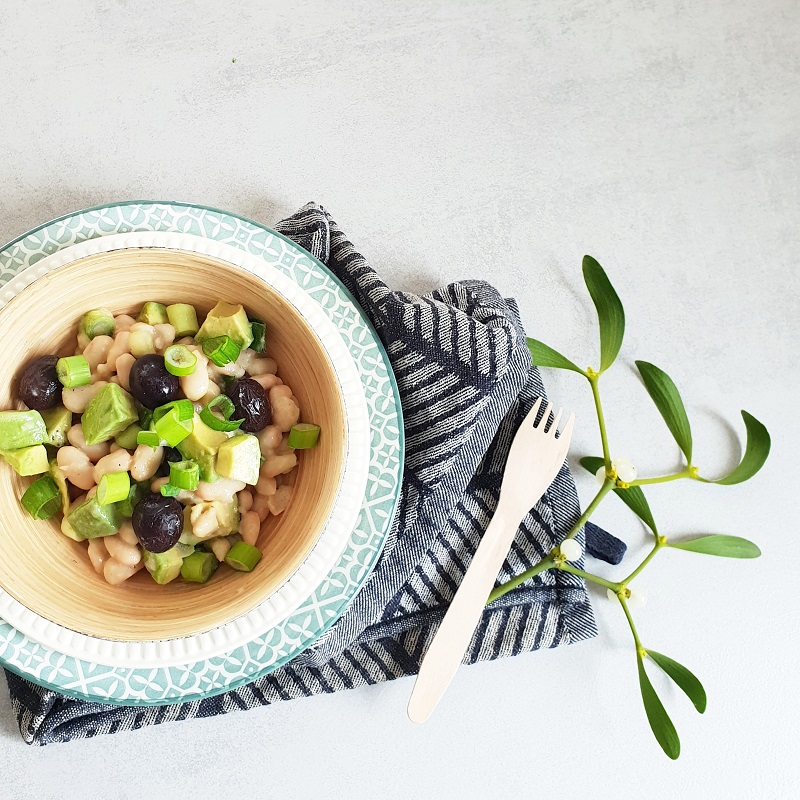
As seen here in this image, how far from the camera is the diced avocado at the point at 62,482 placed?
135cm

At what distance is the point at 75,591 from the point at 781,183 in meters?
1.78

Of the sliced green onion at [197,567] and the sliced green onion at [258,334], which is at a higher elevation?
the sliced green onion at [258,334]

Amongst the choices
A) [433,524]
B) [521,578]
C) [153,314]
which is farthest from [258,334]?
[521,578]

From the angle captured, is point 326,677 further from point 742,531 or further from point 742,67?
point 742,67

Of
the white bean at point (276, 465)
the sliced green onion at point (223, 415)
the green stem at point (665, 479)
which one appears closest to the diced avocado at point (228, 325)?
the sliced green onion at point (223, 415)

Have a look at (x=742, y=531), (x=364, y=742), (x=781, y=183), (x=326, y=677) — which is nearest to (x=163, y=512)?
(x=326, y=677)

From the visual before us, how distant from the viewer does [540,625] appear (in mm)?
1680

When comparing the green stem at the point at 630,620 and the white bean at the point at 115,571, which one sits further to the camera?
the green stem at the point at 630,620

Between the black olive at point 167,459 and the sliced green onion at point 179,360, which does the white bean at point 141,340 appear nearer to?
the sliced green onion at point 179,360

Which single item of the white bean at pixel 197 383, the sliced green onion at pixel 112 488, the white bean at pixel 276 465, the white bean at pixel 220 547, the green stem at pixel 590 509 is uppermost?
the white bean at pixel 197 383

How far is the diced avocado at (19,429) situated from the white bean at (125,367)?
0.49 feet

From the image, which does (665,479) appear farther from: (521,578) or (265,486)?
(265,486)

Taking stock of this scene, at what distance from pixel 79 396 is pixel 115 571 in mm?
309

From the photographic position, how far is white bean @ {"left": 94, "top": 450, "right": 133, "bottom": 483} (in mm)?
1317
